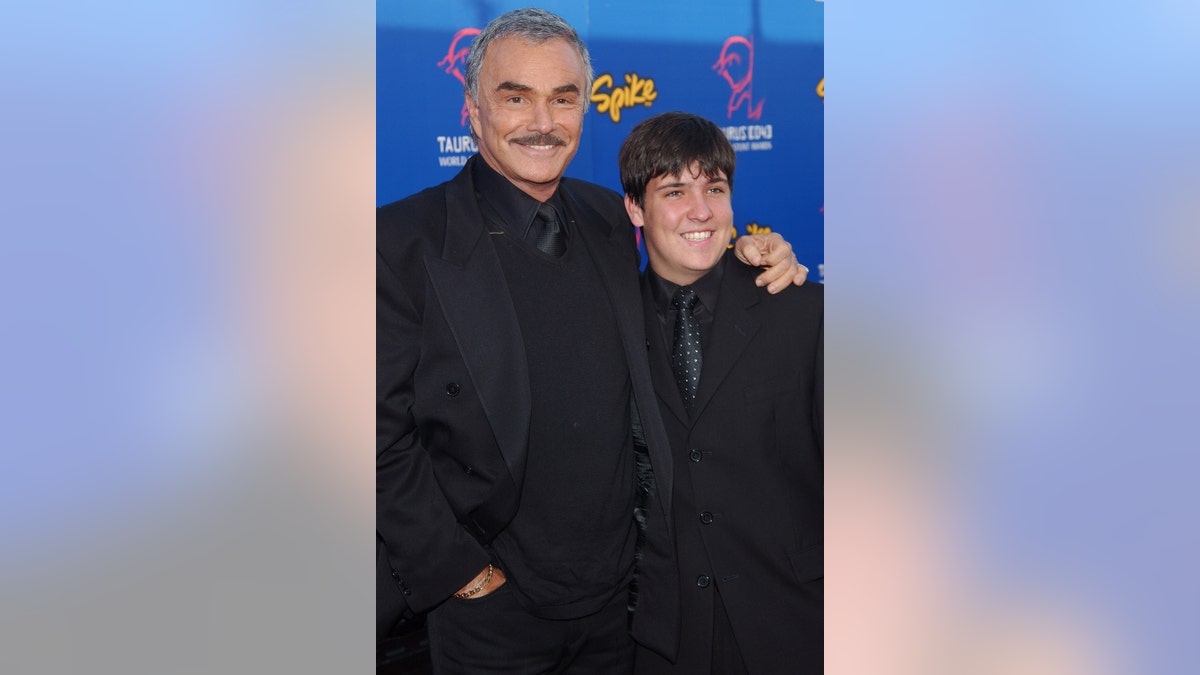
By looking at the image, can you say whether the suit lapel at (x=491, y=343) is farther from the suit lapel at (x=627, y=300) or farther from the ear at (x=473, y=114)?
the ear at (x=473, y=114)

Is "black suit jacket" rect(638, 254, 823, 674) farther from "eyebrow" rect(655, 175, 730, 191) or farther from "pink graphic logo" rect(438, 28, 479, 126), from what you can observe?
"pink graphic logo" rect(438, 28, 479, 126)

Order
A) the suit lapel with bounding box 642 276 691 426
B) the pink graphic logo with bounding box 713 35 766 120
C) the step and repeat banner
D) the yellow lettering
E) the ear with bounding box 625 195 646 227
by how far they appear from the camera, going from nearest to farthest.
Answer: the suit lapel with bounding box 642 276 691 426, the ear with bounding box 625 195 646 227, the step and repeat banner, the yellow lettering, the pink graphic logo with bounding box 713 35 766 120

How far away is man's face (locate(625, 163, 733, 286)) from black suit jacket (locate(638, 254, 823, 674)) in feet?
0.42

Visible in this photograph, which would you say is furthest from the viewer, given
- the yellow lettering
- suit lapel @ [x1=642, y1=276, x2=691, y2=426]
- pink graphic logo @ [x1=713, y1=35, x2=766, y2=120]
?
pink graphic logo @ [x1=713, y1=35, x2=766, y2=120]

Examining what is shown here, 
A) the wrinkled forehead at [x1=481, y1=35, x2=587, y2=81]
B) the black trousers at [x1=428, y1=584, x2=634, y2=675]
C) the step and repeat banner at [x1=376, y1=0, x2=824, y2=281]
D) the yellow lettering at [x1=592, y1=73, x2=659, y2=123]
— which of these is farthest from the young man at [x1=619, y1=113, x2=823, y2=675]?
the yellow lettering at [x1=592, y1=73, x2=659, y2=123]

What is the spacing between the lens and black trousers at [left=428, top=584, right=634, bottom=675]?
68.3 inches

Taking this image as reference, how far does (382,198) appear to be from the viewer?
3250 mm

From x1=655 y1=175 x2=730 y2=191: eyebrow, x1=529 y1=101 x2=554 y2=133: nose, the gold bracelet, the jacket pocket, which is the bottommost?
the gold bracelet

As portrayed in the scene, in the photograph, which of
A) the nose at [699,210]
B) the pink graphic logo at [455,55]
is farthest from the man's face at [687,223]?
the pink graphic logo at [455,55]

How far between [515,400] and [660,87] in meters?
2.38

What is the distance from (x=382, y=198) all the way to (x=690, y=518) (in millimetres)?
1958

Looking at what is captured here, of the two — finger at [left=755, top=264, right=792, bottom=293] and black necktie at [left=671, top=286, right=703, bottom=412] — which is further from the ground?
finger at [left=755, top=264, right=792, bottom=293]

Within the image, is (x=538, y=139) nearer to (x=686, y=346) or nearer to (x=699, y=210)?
(x=699, y=210)
